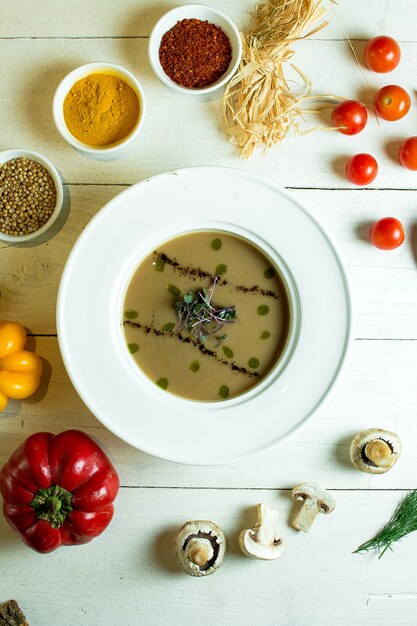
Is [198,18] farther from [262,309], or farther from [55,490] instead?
[55,490]

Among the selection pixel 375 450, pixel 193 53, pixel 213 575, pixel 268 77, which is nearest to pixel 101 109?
pixel 193 53

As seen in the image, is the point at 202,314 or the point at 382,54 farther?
the point at 382,54

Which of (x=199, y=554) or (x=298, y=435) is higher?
(x=298, y=435)

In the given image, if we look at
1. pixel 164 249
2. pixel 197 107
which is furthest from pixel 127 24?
pixel 164 249

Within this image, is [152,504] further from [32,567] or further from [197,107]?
[197,107]

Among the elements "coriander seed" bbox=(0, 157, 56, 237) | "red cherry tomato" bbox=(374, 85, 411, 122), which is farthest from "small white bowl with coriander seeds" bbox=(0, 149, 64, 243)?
"red cherry tomato" bbox=(374, 85, 411, 122)

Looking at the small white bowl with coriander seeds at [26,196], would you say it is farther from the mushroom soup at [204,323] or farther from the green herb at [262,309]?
the green herb at [262,309]

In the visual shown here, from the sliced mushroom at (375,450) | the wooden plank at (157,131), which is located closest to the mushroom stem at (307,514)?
the sliced mushroom at (375,450)
